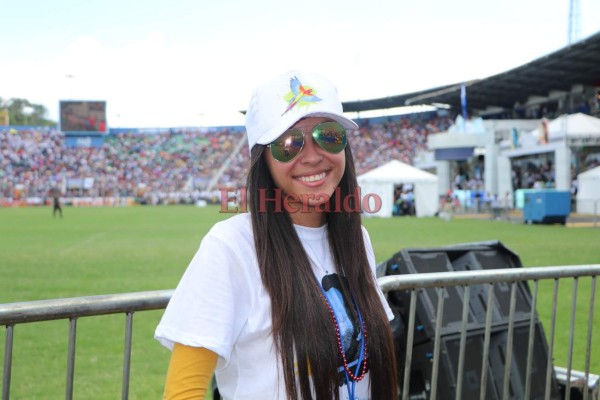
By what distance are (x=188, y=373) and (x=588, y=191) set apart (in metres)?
26.7

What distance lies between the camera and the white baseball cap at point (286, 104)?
1454 millimetres

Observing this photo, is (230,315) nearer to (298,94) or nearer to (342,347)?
(342,347)

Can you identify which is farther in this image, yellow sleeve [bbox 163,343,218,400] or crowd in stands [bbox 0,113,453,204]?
crowd in stands [bbox 0,113,453,204]

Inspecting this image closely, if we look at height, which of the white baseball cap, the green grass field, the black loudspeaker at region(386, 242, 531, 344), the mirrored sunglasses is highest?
the white baseball cap

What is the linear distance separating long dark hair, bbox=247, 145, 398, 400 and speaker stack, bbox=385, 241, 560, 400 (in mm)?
1305

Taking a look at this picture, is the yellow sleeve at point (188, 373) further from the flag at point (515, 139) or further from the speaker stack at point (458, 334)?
the flag at point (515, 139)

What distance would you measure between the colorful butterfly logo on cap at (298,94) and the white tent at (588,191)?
989 inches

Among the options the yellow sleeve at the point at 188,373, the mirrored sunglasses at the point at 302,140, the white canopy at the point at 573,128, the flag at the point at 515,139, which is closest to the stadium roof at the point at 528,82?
the white canopy at the point at 573,128

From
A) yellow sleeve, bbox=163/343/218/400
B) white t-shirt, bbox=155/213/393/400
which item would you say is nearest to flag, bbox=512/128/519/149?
white t-shirt, bbox=155/213/393/400

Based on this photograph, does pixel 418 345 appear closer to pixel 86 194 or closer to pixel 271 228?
pixel 271 228

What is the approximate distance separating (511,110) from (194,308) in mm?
49938

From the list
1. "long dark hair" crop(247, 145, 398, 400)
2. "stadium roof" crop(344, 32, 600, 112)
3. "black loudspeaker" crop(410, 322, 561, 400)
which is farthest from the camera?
"stadium roof" crop(344, 32, 600, 112)

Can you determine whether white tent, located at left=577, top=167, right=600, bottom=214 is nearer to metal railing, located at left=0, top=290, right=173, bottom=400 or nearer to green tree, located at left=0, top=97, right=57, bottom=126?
metal railing, located at left=0, top=290, right=173, bottom=400

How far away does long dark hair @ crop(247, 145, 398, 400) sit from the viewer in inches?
56.1
